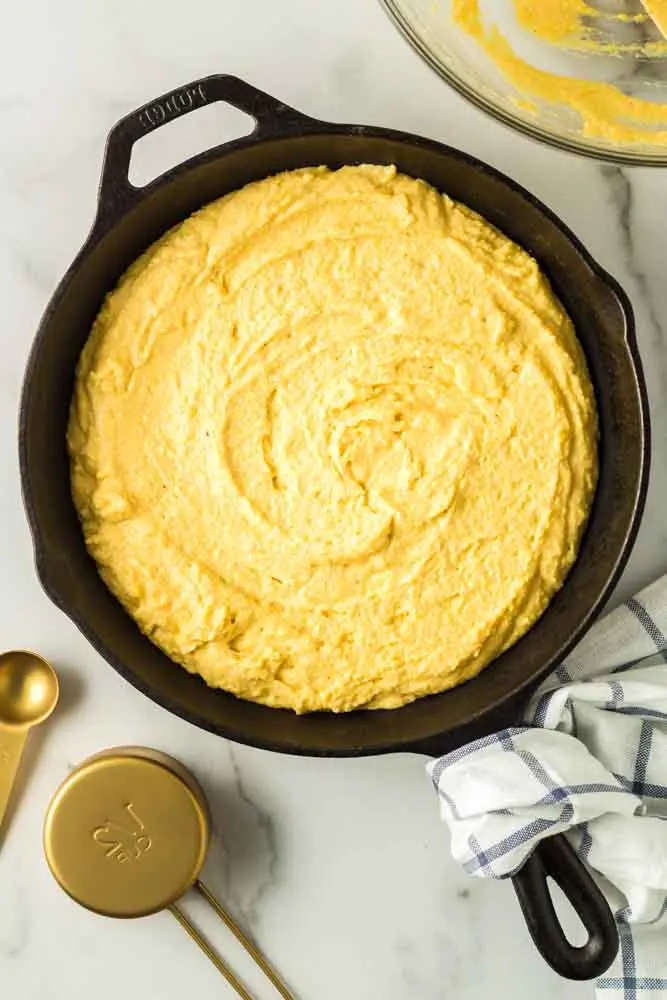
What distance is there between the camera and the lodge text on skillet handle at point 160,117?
4.63 feet

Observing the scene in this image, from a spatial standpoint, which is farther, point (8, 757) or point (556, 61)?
point (8, 757)

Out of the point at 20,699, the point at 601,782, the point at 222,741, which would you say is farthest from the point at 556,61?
the point at 20,699

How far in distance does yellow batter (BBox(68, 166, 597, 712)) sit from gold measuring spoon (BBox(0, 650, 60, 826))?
253 mm

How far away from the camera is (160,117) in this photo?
1413 millimetres

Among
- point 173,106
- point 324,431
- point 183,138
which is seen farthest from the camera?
point 183,138

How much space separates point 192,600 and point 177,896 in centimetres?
48

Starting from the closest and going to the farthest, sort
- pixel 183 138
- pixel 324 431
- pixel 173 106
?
1. pixel 173 106
2. pixel 324 431
3. pixel 183 138

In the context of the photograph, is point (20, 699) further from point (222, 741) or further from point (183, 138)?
point (183, 138)

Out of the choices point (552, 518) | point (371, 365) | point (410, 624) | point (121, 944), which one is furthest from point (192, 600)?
point (121, 944)

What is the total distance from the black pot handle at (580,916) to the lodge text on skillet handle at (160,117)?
3.44 ft

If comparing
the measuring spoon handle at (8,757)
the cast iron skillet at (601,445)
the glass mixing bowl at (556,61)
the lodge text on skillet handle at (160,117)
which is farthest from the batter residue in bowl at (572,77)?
Result: the measuring spoon handle at (8,757)

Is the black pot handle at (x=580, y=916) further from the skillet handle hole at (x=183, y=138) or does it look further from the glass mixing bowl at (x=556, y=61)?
the skillet handle hole at (x=183, y=138)

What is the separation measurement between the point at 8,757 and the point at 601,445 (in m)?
1.03

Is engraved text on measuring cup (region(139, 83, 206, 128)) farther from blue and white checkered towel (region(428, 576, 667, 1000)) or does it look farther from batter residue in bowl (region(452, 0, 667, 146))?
blue and white checkered towel (region(428, 576, 667, 1000))
